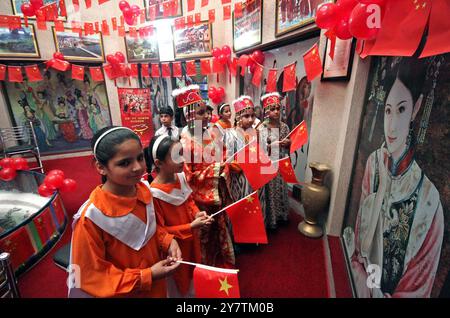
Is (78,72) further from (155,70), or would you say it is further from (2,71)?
(155,70)

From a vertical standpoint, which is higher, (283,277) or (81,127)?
(81,127)

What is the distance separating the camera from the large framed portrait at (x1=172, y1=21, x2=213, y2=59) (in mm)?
5754

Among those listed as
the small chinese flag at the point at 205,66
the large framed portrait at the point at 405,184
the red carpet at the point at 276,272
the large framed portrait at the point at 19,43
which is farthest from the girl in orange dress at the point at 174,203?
the large framed portrait at the point at 19,43

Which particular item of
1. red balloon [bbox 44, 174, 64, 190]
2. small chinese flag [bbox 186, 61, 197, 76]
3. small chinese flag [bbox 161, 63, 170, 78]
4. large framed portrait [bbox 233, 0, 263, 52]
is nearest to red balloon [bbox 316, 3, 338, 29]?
large framed portrait [bbox 233, 0, 263, 52]

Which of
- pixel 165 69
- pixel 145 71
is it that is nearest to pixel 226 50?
pixel 165 69

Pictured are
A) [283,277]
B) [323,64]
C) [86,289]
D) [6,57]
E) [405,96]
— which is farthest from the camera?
[6,57]

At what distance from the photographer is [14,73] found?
517 cm

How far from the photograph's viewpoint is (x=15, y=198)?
11.3ft

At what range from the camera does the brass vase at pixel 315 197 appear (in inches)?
98.0

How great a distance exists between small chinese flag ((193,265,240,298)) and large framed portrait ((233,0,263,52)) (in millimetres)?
3909

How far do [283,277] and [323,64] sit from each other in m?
2.28

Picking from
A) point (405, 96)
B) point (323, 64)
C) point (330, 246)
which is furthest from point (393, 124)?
point (330, 246)

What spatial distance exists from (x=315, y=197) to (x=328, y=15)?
1.78 m

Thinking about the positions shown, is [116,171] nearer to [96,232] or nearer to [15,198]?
[96,232]
